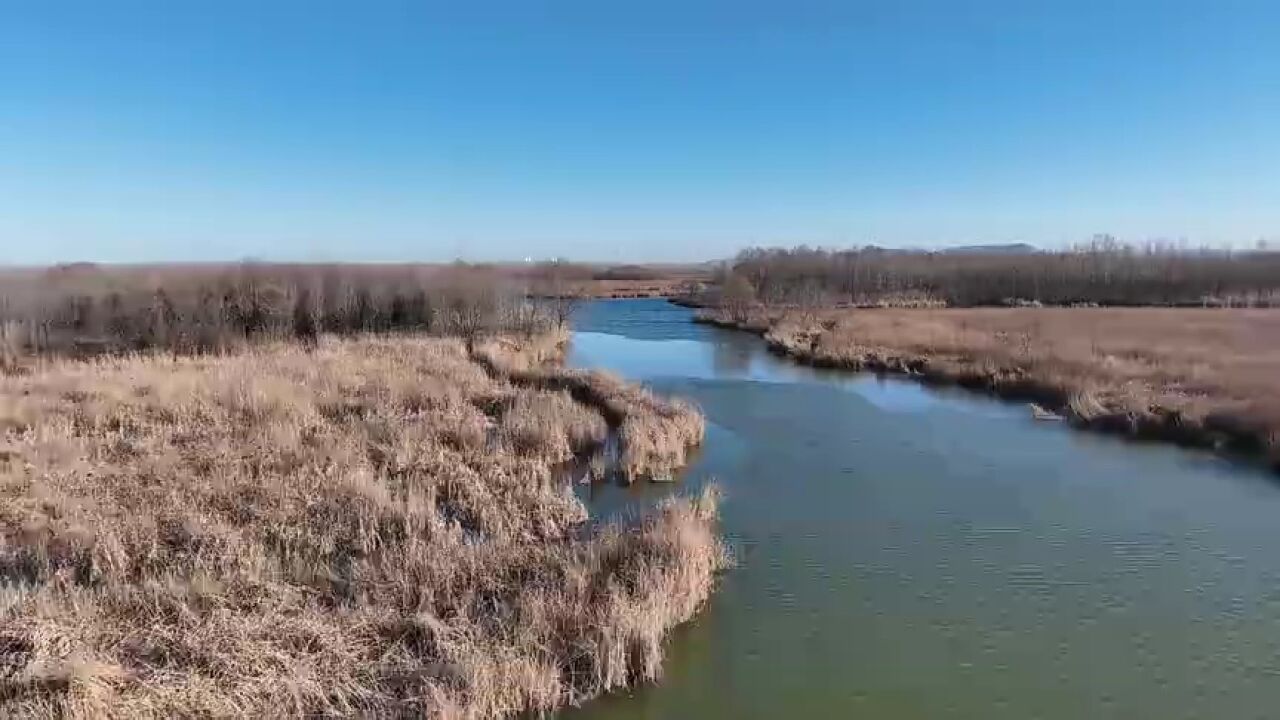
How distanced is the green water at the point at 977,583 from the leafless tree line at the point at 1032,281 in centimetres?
3980

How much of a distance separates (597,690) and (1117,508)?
8.84 m

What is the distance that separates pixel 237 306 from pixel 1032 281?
177 ft

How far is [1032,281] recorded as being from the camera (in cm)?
5928

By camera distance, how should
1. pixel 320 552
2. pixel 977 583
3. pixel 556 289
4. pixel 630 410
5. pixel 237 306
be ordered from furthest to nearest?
pixel 556 289 → pixel 237 306 → pixel 630 410 → pixel 977 583 → pixel 320 552

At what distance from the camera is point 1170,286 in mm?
54750

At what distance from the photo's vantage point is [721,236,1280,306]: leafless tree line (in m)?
53.8

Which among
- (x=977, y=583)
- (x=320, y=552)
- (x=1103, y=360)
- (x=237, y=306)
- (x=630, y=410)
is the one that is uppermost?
(x=237, y=306)

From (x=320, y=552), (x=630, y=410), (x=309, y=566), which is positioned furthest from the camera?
(x=630, y=410)

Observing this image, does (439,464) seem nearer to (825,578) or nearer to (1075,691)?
(825,578)

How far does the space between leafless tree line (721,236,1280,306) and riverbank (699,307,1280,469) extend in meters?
13.1

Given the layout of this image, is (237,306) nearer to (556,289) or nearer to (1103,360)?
(556,289)

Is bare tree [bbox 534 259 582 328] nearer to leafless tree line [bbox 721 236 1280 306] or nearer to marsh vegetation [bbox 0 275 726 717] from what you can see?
leafless tree line [bbox 721 236 1280 306]

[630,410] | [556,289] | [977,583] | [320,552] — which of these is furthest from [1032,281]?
[320,552]

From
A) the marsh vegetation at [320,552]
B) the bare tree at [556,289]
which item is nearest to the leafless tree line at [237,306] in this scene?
the bare tree at [556,289]
